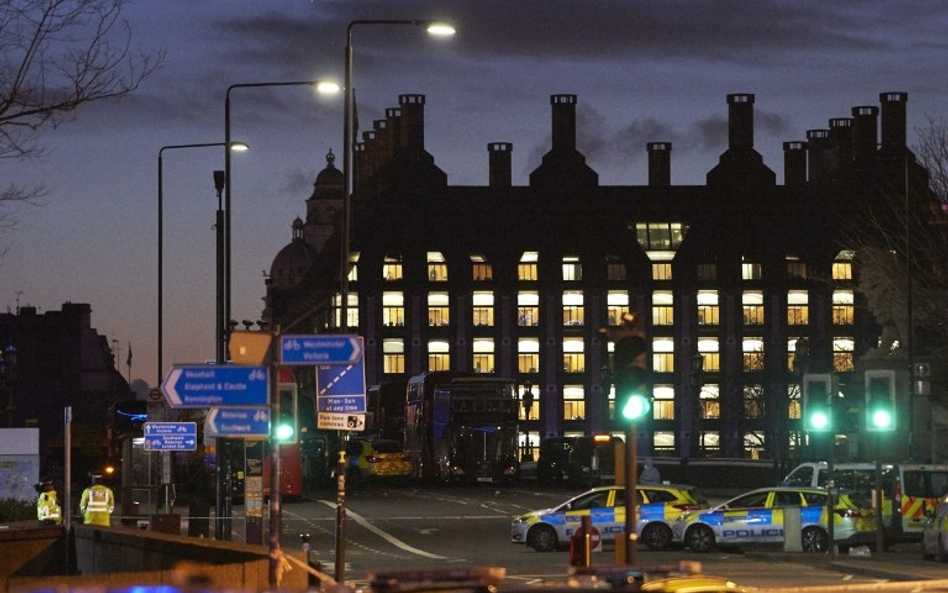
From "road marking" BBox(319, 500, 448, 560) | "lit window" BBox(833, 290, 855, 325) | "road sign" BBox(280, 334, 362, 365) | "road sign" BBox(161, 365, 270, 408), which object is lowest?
"road marking" BBox(319, 500, 448, 560)

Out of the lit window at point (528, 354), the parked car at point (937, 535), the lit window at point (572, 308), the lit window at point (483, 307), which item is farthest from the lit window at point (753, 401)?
the parked car at point (937, 535)

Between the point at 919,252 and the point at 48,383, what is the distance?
92.9m

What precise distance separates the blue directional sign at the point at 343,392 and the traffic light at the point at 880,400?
44.5 feet

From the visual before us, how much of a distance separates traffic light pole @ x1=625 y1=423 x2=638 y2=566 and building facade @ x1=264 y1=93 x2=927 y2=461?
98.0m

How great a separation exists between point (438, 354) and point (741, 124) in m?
25.2

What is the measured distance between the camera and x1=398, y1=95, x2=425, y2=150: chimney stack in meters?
126

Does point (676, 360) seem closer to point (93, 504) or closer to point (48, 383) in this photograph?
point (48, 383)

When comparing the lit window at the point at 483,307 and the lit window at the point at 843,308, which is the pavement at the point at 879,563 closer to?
the lit window at the point at 483,307

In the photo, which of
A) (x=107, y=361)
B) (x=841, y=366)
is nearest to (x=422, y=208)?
(x=841, y=366)

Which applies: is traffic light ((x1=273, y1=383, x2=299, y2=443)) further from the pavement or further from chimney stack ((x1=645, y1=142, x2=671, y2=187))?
chimney stack ((x1=645, y1=142, x2=671, y2=187))

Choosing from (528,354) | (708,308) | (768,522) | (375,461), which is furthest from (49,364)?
(768,522)

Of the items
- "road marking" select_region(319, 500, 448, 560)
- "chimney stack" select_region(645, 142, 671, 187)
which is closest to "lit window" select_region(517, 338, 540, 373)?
"chimney stack" select_region(645, 142, 671, 187)

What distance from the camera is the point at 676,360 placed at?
12275 centimetres

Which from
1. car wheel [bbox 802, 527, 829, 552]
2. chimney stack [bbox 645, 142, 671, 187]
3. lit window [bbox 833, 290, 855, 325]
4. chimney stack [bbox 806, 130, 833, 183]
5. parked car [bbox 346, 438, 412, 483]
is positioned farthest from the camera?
chimney stack [bbox 806, 130, 833, 183]
